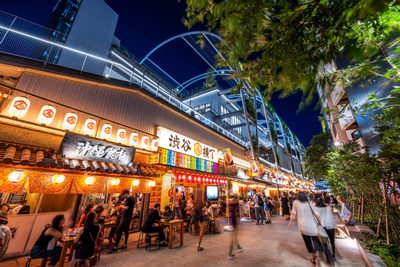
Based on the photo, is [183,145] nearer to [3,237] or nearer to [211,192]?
[211,192]

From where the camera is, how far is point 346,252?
5.55 m

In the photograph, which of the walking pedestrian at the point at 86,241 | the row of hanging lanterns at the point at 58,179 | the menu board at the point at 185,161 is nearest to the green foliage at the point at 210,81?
the menu board at the point at 185,161

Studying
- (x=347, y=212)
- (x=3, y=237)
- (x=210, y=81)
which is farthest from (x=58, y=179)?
(x=210, y=81)

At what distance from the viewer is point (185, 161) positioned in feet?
34.2

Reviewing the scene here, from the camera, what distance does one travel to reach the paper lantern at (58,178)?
548cm

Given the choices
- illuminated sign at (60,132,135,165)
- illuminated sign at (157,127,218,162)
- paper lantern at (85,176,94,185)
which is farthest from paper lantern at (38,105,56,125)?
illuminated sign at (157,127,218,162)

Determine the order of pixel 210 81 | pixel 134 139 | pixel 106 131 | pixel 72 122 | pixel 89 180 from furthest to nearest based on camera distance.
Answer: pixel 210 81, pixel 134 139, pixel 106 131, pixel 89 180, pixel 72 122

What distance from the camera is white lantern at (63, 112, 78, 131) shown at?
19.6ft

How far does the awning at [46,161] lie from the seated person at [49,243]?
1.76 meters

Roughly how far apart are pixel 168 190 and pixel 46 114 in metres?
6.35

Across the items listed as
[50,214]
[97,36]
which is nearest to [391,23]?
[50,214]

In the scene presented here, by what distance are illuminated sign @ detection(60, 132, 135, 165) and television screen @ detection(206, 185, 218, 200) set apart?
8.62 metres

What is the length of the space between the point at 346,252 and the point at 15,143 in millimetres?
11817

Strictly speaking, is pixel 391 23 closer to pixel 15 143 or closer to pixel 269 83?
pixel 269 83
